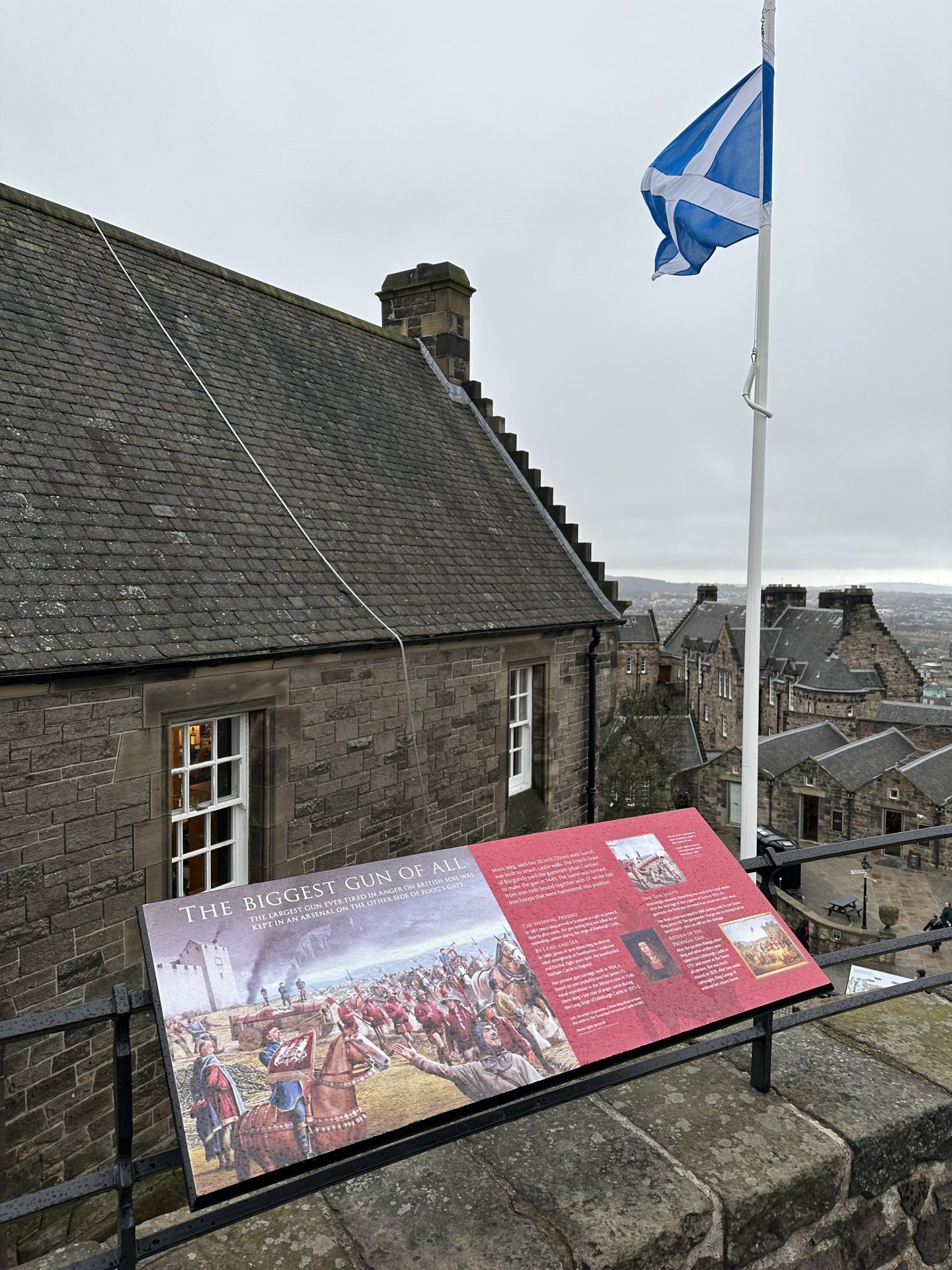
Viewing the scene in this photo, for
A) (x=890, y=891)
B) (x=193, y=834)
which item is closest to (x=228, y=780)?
(x=193, y=834)

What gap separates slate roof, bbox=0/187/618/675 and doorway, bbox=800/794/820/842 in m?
25.7

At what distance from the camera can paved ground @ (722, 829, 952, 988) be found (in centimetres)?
2536

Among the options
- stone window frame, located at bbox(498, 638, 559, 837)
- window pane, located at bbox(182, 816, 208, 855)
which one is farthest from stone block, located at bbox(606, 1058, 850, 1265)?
stone window frame, located at bbox(498, 638, 559, 837)

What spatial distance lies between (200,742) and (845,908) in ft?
80.9

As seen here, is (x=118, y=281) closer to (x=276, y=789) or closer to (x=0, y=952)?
(x=276, y=789)

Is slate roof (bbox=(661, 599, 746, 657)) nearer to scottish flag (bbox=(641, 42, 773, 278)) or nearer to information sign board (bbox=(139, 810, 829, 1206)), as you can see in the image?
scottish flag (bbox=(641, 42, 773, 278))

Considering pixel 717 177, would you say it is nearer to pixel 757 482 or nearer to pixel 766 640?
pixel 757 482

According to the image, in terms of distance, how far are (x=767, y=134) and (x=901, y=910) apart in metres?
26.6

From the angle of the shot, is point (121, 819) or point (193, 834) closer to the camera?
point (121, 819)

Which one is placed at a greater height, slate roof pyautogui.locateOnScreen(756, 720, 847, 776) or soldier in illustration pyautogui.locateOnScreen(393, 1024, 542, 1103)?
soldier in illustration pyautogui.locateOnScreen(393, 1024, 542, 1103)

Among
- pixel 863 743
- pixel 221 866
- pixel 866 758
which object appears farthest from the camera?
pixel 863 743

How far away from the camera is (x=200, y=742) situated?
7574mm

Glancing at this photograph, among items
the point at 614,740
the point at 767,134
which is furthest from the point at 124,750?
the point at 614,740

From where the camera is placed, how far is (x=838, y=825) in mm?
33812
